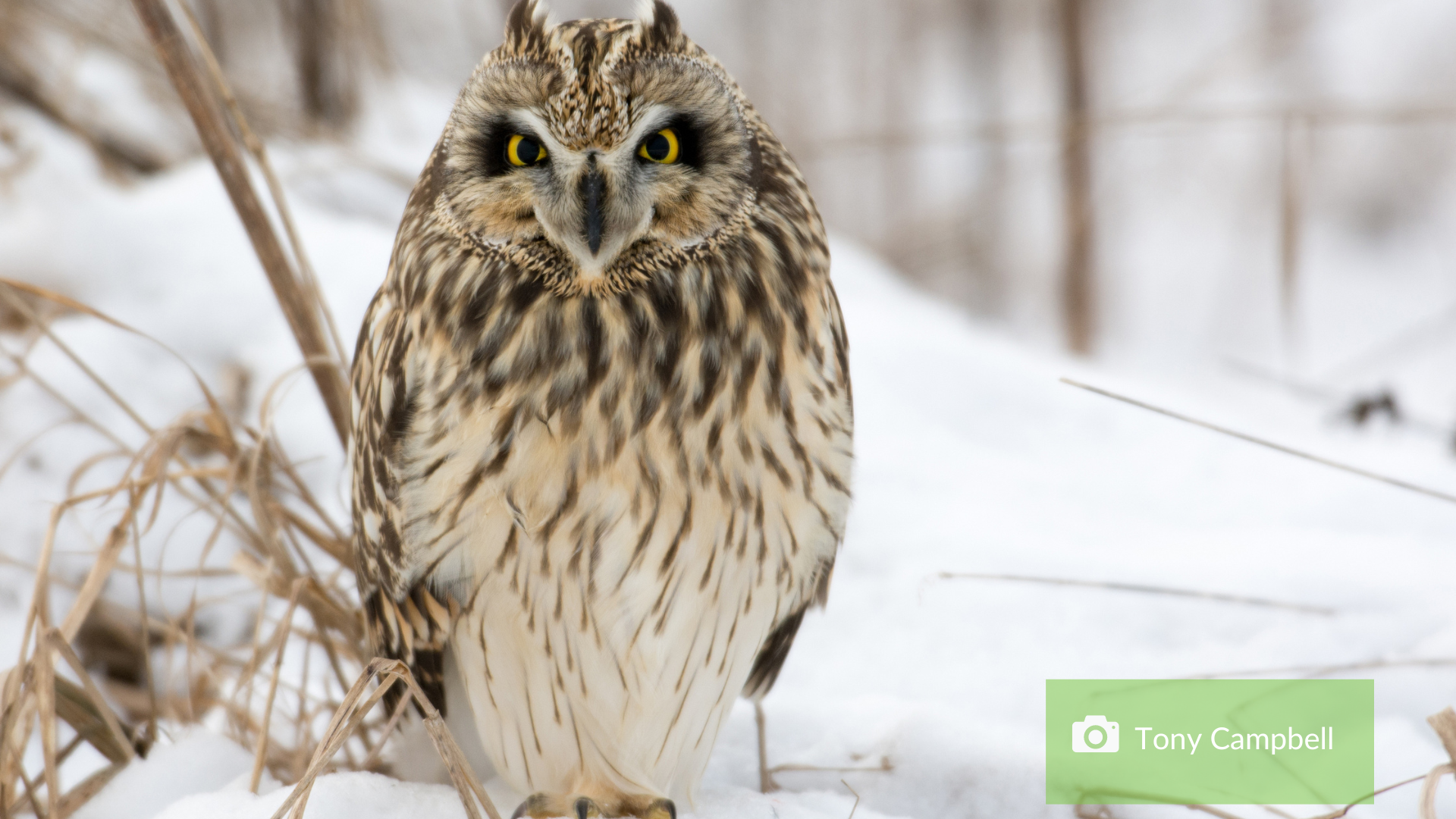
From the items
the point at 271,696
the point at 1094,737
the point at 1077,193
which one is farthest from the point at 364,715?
the point at 1077,193

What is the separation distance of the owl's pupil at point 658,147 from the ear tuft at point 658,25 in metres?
0.09

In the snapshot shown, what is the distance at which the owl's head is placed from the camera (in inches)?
44.1

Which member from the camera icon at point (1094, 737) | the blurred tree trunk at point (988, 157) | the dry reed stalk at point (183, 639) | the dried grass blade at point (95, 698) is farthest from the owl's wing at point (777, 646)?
the blurred tree trunk at point (988, 157)

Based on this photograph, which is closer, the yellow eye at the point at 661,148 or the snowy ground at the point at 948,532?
the yellow eye at the point at 661,148

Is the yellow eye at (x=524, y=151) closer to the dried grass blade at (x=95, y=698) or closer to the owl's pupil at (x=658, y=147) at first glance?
the owl's pupil at (x=658, y=147)

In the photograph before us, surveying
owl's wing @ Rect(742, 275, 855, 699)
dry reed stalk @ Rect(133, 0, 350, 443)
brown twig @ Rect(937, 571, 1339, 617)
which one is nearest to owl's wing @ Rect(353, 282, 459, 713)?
dry reed stalk @ Rect(133, 0, 350, 443)

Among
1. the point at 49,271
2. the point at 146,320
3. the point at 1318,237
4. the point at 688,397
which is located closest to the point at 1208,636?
the point at 688,397

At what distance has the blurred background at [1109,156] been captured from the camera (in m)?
4.20

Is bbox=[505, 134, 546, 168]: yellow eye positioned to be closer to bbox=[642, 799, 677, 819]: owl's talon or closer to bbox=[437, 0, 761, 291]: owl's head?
bbox=[437, 0, 761, 291]: owl's head

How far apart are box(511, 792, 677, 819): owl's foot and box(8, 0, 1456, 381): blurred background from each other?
8.58ft

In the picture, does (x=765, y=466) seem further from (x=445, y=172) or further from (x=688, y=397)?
(x=445, y=172)

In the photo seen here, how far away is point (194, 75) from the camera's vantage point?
149cm

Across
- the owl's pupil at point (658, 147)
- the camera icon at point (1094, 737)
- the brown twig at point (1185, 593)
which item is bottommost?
the camera icon at point (1094, 737)

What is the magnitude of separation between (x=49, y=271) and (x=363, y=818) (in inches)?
75.8
